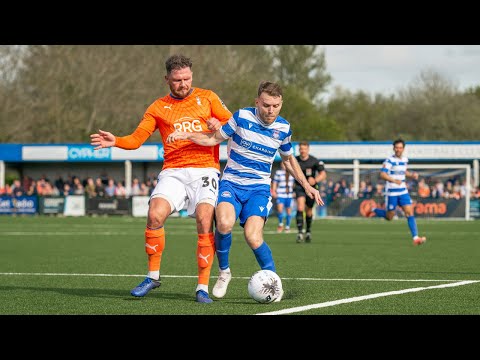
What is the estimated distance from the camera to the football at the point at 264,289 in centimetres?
866

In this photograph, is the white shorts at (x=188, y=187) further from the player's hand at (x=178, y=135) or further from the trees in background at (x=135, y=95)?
the trees in background at (x=135, y=95)

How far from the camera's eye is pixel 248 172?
9406mm

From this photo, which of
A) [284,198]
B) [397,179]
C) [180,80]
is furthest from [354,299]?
[284,198]

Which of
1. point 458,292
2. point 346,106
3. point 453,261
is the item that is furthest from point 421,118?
point 458,292

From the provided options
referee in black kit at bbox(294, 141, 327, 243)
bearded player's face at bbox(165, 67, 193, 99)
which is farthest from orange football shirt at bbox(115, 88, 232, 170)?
referee in black kit at bbox(294, 141, 327, 243)

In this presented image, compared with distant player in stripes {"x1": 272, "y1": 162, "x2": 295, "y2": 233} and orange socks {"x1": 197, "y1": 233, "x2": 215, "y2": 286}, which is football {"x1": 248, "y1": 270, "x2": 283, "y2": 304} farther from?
distant player in stripes {"x1": 272, "y1": 162, "x2": 295, "y2": 233}

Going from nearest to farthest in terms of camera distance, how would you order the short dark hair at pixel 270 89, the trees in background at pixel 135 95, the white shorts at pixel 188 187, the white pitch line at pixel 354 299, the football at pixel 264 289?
the white pitch line at pixel 354 299, the football at pixel 264 289, the short dark hair at pixel 270 89, the white shorts at pixel 188 187, the trees in background at pixel 135 95

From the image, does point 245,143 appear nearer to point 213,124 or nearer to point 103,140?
point 213,124

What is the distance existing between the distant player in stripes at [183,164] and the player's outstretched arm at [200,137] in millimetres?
78

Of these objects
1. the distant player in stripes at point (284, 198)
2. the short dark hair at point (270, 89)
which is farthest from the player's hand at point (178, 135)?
the distant player in stripes at point (284, 198)

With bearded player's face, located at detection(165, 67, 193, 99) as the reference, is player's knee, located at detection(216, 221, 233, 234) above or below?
below

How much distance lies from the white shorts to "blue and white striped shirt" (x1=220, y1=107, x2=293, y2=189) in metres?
0.21

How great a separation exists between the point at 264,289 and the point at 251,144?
1520 mm

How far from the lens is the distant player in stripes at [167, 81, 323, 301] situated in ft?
30.2
